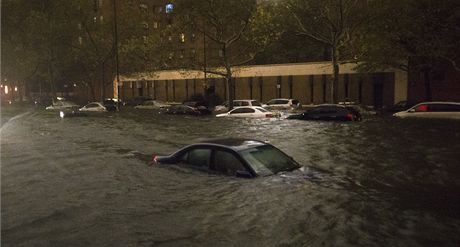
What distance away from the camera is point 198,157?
1127cm

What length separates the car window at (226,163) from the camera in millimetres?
10477

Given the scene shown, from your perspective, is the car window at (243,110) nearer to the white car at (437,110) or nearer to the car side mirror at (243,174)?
the white car at (437,110)

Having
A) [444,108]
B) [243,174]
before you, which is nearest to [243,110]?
[444,108]

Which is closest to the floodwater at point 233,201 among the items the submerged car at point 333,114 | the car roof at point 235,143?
the car roof at point 235,143

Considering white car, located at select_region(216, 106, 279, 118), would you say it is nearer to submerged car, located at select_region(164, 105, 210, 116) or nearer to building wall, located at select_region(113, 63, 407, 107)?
submerged car, located at select_region(164, 105, 210, 116)

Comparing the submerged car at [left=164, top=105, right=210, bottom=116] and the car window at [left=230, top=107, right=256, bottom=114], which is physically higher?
the car window at [left=230, top=107, right=256, bottom=114]

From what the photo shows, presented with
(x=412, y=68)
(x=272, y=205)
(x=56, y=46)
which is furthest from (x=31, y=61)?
(x=272, y=205)

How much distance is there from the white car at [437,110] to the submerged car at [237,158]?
21.6 metres

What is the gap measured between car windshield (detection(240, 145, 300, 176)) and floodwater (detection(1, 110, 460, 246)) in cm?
25

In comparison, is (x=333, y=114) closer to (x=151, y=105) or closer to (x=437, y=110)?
(x=437, y=110)

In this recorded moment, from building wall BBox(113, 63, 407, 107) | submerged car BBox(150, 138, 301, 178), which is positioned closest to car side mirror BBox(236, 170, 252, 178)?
submerged car BBox(150, 138, 301, 178)

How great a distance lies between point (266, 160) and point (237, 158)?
76 cm

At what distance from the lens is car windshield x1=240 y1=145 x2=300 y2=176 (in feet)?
34.4

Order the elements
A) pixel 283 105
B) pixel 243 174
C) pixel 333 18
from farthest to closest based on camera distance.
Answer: pixel 283 105
pixel 333 18
pixel 243 174
